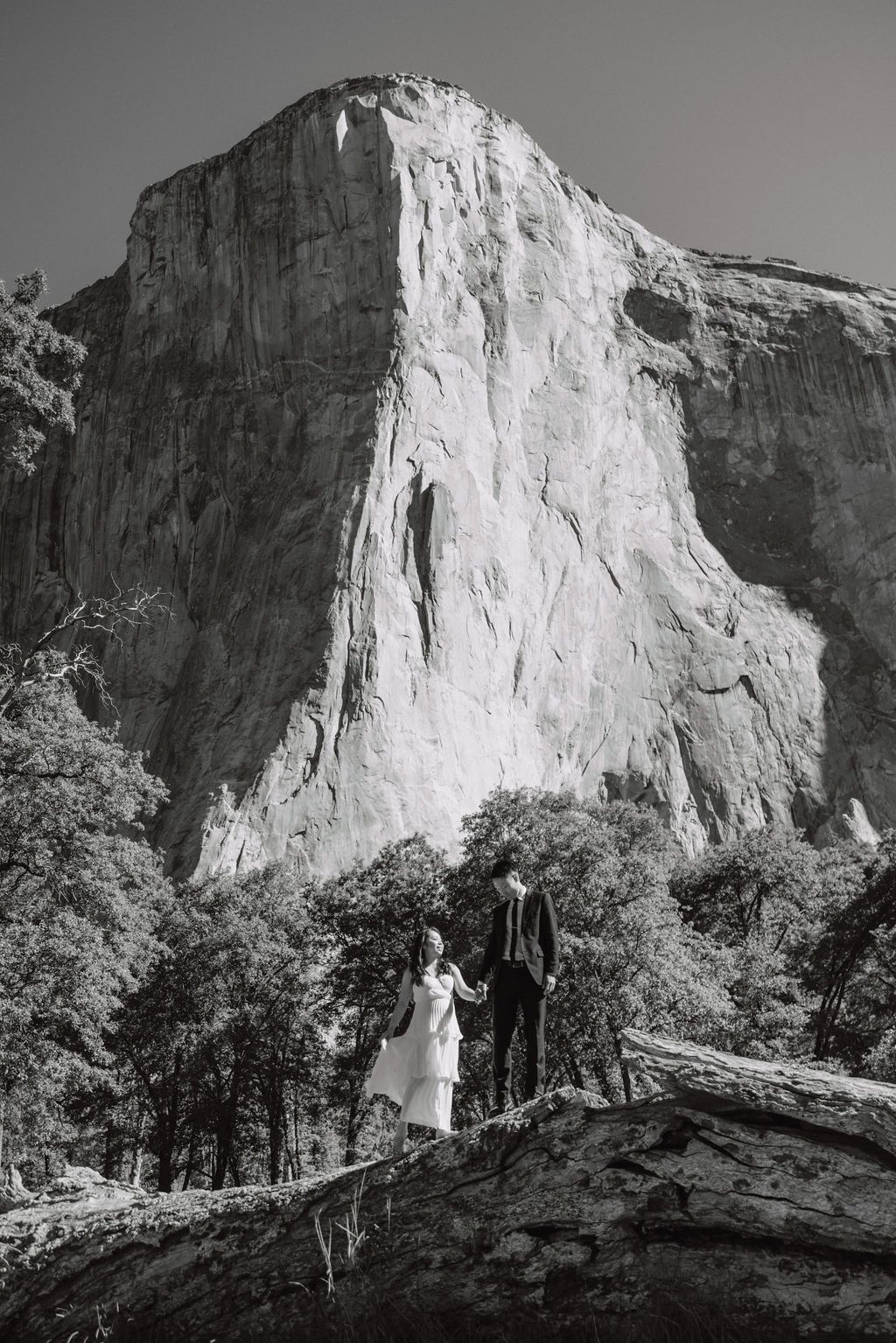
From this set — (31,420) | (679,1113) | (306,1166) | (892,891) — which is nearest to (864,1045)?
(892,891)

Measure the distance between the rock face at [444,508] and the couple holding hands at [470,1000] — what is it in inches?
1770

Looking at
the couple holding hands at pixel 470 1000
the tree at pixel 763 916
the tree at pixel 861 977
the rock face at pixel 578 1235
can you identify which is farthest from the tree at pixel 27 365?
the tree at pixel 763 916

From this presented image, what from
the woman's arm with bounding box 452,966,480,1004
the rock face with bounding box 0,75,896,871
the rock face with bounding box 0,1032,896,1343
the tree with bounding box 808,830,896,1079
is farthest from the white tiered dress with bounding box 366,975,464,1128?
the rock face with bounding box 0,75,896,871

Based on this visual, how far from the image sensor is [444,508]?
66.3 m

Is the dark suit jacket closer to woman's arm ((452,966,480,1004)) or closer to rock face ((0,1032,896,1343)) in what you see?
woman's arm ((452,966,480,1004))

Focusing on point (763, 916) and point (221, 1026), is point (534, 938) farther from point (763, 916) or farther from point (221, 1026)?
point (763, 916)

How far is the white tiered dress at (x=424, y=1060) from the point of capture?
27.4ft

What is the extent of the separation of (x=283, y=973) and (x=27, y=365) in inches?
735

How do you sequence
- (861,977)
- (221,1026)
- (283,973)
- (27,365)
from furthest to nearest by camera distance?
Answer: (861,977)
(283,973)
(221,1026)
(27,365)

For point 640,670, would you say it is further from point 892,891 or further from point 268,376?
point 892,891

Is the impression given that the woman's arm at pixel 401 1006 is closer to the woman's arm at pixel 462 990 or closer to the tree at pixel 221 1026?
the woman's arm at pixel 462 990

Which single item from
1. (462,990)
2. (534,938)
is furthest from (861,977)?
(462,990)

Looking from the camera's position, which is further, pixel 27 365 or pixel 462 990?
pixel 27 365

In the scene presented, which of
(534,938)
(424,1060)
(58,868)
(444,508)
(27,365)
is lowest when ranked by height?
(424,1060)
